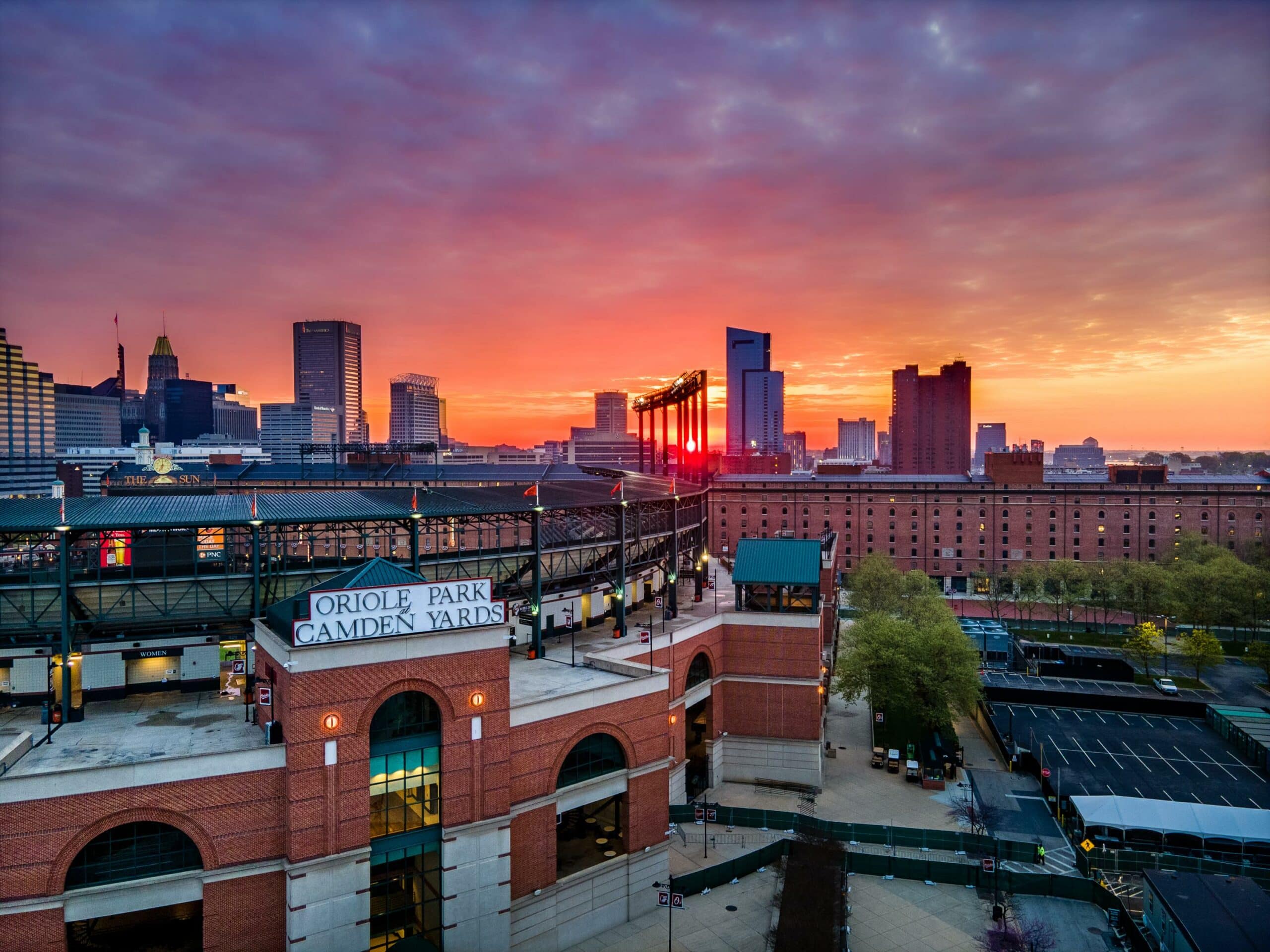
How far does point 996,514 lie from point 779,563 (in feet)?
265

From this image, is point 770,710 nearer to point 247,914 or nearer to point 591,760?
point 591,760

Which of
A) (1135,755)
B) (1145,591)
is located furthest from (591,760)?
(1145,591)

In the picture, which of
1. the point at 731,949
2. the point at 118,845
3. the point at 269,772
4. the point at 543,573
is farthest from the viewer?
the point at 543,573

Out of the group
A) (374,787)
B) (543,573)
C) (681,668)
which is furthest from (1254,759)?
(374,787)

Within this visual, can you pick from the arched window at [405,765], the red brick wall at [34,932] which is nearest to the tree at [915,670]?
the arched window at [405,765]

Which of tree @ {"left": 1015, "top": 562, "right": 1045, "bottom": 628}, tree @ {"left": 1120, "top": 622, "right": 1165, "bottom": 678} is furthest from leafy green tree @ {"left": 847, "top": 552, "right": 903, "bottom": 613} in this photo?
tree @ {"left": 1120, "top": 622, "right": 1165, "bottom": 678}

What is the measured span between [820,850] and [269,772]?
29.8m

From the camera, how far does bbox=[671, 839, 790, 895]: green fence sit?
39.2m

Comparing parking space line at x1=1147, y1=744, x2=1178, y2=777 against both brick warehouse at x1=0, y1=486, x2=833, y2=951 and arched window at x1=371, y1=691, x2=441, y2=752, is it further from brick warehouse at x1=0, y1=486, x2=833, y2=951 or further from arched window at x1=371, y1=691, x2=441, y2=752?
arched window at x1=371, y1=691, x2=441, y2=752

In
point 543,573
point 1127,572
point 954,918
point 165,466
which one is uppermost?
point 165,466

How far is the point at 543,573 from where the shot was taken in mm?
54188

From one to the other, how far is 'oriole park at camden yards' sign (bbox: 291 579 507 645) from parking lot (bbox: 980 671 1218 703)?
5931 centimetres

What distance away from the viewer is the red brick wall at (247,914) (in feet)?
91.6

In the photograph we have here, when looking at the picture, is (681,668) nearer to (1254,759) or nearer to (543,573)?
(543,573)
